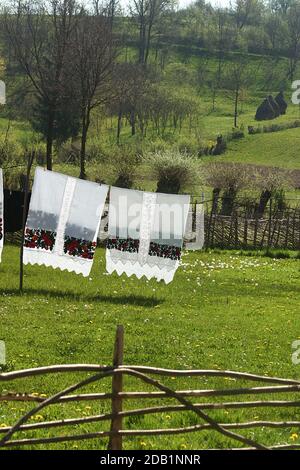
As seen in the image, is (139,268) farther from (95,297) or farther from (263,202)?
(263,202)

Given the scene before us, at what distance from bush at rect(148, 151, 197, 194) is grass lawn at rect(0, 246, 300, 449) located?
60.3 ft

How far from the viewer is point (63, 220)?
49.8 ft

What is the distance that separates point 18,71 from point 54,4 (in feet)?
160

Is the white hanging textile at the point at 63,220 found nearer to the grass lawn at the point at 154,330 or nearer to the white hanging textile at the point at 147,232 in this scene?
the white hanging textile at the point at 147,232

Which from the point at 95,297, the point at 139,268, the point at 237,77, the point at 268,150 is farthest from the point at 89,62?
the point at 237,77

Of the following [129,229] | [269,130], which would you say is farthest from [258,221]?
[269,130]

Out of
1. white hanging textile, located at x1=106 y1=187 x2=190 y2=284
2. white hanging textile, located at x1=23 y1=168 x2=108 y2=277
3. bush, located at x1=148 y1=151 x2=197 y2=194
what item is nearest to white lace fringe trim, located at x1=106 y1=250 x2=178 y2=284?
white hanging textile, located at x1=106 y1=187 x2=190 y2=284

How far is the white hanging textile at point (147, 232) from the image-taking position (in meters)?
15.6

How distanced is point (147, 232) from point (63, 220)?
5.95 ft

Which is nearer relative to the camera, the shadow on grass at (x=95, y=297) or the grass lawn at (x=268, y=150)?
the shadow on grass at (x=95, y=297)

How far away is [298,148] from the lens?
71125 mm

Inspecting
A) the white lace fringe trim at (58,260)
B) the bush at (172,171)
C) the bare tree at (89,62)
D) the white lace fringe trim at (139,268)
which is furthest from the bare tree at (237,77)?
the white lace fringe trim at (58,260)

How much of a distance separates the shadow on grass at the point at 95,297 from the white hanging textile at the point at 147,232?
0.79 meters

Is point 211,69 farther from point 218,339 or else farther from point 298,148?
point 218,339
